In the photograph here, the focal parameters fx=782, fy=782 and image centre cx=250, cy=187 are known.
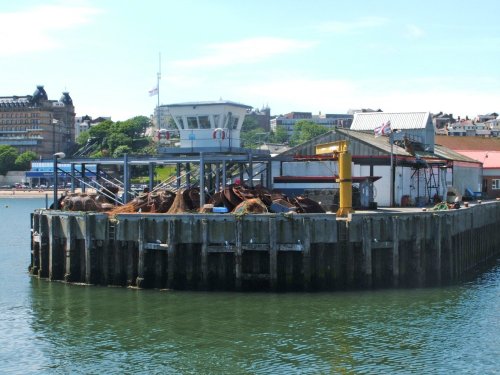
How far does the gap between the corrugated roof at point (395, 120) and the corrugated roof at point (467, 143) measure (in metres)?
24.7

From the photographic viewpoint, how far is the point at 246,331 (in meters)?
30.8

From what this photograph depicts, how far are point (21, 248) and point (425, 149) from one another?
35324 mm

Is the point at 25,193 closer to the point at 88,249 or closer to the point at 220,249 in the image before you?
the point at 88,249

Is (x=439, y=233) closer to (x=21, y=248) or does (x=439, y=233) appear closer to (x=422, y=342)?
(x=422, y=342)

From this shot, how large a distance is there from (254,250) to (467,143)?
71.3 m

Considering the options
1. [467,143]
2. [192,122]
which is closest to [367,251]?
[192,122]

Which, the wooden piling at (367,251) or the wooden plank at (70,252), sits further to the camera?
the wooden plank at (70,252)

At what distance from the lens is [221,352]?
2792 cm

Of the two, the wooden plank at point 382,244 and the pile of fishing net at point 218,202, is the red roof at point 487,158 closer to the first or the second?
the pile of fishing net at point 218,202

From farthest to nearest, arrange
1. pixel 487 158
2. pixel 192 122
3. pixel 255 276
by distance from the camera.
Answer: pixel 487 158, pixel 192 122, pixel 255 276

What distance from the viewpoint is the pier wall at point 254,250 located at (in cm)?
3647

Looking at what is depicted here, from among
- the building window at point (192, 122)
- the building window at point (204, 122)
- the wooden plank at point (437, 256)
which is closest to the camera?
the wooden plank at point (437, 256)

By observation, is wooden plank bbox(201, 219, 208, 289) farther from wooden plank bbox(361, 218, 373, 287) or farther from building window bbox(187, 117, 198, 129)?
building window bbox(187, 117, 198, 129)

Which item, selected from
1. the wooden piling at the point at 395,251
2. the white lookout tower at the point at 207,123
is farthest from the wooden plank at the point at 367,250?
the white lookout tower at the point at 207,123
